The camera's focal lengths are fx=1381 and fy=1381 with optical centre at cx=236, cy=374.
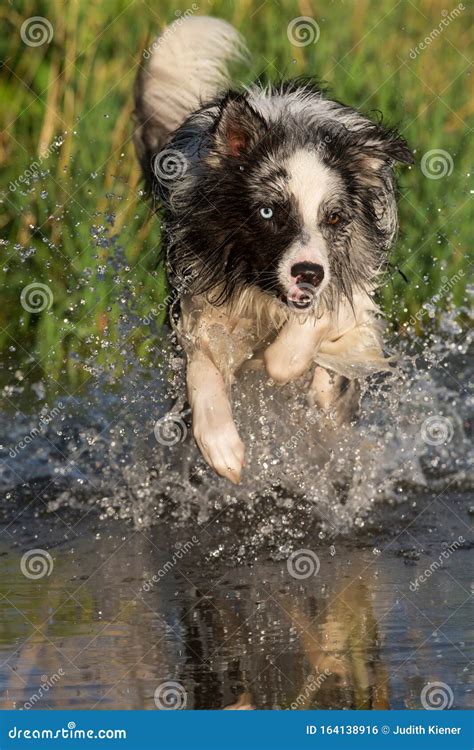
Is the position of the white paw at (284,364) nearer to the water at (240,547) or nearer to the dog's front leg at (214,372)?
the dog's front leg at (214,372)

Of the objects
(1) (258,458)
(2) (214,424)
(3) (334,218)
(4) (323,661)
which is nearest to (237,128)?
(3) (334,218)

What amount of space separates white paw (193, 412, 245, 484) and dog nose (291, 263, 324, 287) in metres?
0.67

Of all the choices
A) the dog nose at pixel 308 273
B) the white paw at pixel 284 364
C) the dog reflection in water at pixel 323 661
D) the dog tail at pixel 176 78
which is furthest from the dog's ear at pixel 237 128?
the dog reflection in water at pixel 323 661

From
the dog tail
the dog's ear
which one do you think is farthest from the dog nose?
the dog tail

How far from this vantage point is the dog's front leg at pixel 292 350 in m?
5.96

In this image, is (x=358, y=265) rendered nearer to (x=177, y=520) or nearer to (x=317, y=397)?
(x=317, y=397)

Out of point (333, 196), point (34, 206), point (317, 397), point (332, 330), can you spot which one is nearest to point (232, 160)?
point (333, 196)

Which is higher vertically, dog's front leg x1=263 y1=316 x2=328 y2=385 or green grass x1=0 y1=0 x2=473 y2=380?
green grass x1=0 y1=0 x2=473 y2=380

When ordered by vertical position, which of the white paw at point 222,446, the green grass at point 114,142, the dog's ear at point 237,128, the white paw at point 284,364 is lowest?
the white paw at point 222,446

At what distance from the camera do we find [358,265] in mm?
6258

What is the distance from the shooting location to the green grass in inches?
347

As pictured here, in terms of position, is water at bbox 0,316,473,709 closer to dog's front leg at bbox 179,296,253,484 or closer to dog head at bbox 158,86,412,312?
dog's front leg at bbox 179,296,253,484

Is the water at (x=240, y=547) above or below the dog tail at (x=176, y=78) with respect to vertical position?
below

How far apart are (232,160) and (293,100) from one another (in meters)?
0.50
